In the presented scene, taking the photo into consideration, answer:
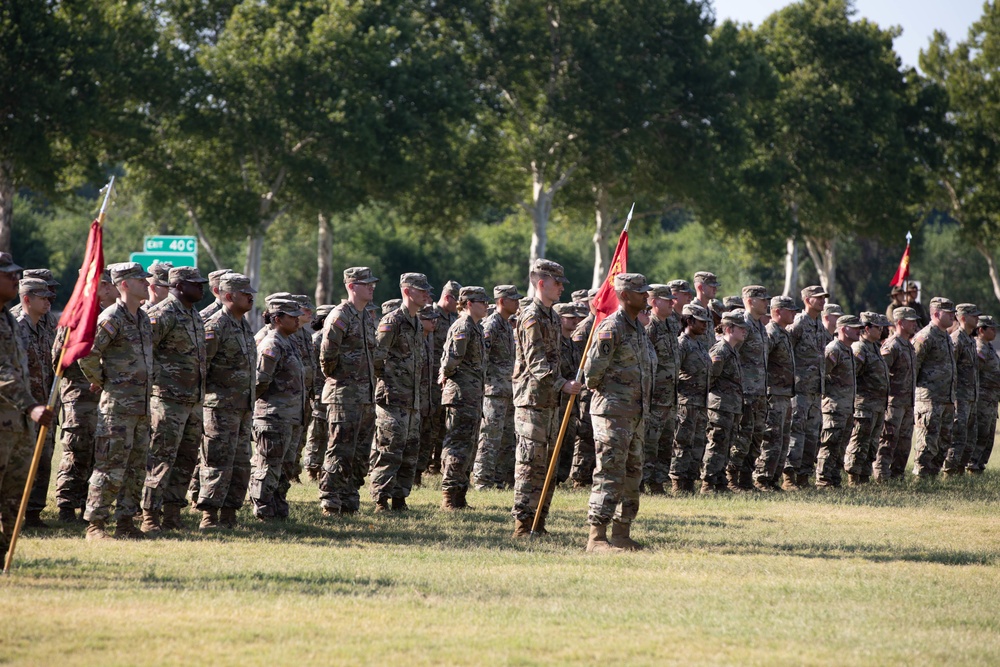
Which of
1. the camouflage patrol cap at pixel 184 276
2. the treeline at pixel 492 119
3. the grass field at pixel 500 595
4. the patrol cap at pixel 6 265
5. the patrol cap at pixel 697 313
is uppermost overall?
the treeline at pixel 492 119

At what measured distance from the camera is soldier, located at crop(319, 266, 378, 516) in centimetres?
1222

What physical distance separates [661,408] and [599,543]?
13.8 ft

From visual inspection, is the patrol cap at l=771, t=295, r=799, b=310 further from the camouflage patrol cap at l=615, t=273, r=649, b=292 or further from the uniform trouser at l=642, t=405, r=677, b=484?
the camouflage patrol cap at l=615, t=273, r=649, b=292

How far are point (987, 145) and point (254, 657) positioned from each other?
155 feet

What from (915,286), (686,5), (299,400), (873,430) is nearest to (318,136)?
(686,5)

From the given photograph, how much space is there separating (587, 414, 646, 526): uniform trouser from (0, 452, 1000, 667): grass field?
17.6 inches

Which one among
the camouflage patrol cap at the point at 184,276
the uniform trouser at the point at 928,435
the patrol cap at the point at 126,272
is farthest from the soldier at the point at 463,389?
the uniform trouser at the point at 928,435

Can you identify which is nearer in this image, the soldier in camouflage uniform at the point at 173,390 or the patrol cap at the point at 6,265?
the patrol cap at the point at 6,265

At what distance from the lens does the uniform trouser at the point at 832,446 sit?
1608 centimetres

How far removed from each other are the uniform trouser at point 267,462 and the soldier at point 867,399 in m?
7.95

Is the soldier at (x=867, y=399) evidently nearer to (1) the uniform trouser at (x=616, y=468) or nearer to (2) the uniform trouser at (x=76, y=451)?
(1) the uniform trouser at (x=616, y=468)

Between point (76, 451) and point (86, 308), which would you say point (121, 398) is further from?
point (76, 451)

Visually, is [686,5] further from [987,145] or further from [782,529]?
[782,529]

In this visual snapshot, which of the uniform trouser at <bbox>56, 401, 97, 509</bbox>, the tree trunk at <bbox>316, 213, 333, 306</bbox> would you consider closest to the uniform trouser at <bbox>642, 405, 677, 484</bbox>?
the uniform trouser at <bbox>56, 401, 97, 509</bbox>
